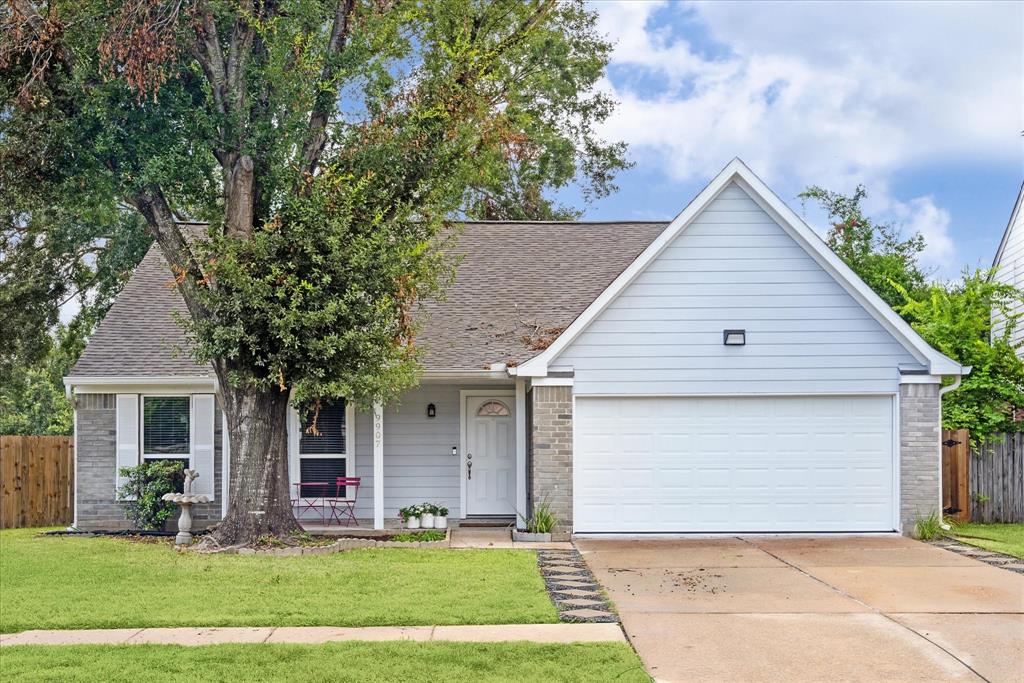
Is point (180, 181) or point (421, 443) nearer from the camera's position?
point (180, 181)

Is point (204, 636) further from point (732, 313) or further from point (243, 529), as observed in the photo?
point (732, 313)

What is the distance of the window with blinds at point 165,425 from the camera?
52.0 ft

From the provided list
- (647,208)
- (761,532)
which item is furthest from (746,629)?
(647,208)

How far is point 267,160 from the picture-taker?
13258 millimetres

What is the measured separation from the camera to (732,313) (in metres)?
14.2

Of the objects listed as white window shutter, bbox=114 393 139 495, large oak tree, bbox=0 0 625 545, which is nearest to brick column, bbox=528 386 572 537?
large oak tree, bbox=0 0 625 545

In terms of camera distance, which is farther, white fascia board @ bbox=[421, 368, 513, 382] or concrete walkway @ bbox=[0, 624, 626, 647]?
white fascia board @ bbox=[421, 368, 513, 382]

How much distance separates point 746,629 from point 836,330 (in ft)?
23.5

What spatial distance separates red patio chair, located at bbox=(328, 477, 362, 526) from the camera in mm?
16016

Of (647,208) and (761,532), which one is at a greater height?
(647,208)

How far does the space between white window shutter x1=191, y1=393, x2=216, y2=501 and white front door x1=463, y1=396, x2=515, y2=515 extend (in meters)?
4.09

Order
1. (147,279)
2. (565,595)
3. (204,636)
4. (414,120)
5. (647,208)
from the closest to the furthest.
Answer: (204,636)
(565,595)
(414,120)
(147,279)
(647,208)

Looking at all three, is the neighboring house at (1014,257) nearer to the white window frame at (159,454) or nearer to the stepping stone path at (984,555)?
the stepping stone path at (984,555)

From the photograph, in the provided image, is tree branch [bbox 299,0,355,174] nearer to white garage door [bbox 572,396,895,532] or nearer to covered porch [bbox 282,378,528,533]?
covered porch [bbox 282,378,528,533]
